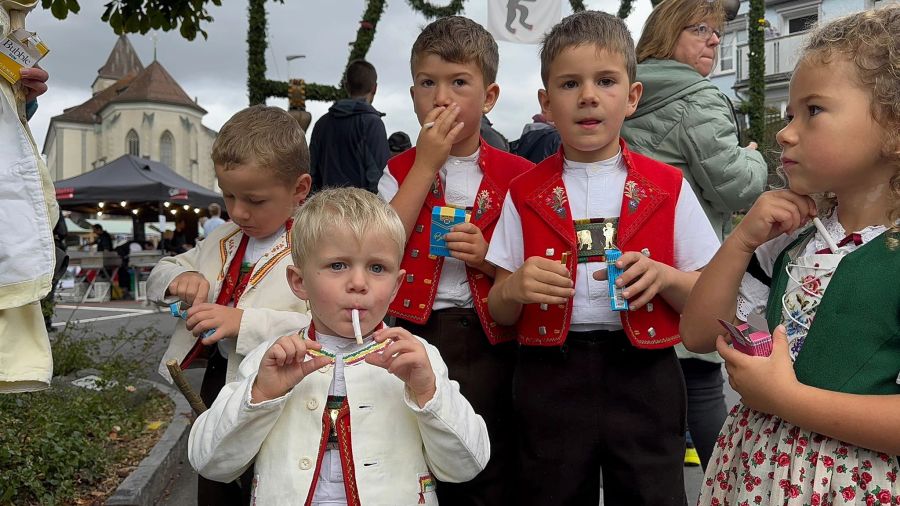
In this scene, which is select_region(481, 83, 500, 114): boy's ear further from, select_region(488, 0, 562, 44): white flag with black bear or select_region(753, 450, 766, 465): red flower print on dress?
select_region(488, 0, 562, 44): white flag with black bear

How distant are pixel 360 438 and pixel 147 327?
8.15m

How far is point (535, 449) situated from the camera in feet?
7.56

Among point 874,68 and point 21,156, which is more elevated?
point 874,68

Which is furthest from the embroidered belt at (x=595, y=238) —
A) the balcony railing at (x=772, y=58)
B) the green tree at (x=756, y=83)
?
the balcony railing at (x=772, y=58)

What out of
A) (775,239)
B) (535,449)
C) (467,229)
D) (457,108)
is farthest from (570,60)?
(535,449)

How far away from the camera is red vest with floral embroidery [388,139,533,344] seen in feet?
8.20

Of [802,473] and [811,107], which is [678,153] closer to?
[811,107]

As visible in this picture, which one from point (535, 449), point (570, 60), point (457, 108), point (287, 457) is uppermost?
point (570, 60)

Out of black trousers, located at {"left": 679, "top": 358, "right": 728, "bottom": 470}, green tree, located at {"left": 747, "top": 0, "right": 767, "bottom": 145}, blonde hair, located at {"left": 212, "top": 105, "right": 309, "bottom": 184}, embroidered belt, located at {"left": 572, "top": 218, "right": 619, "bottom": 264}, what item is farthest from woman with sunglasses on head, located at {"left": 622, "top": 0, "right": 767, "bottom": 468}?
green tree, located at {"left": 747, "top": 0, "right": 767, "bottom": 145}

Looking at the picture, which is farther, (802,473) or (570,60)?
(570,60)

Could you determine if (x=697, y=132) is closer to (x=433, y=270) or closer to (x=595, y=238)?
(x=595, y=238)

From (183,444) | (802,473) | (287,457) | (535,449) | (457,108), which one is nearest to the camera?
(802,473)

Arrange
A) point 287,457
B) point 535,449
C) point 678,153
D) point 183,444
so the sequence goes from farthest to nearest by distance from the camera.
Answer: point 183,444 → point 678,153 → point 535,449 → point 287,457

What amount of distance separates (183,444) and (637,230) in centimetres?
387
